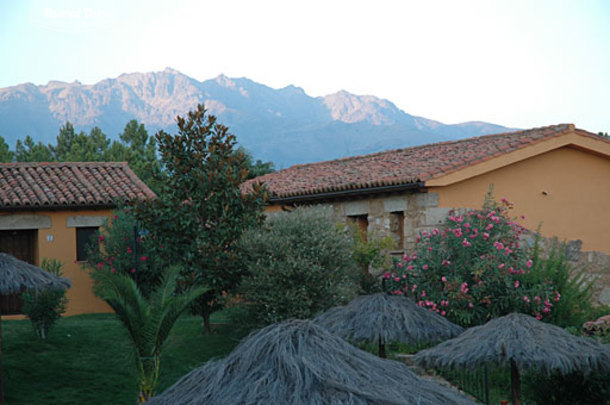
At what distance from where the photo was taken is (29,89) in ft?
510

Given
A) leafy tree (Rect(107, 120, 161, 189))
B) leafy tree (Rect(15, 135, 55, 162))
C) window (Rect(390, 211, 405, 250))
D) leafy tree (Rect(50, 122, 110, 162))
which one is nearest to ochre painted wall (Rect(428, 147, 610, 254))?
window (Rect(390, 211, 405, 250))

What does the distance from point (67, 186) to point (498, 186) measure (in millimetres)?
11546

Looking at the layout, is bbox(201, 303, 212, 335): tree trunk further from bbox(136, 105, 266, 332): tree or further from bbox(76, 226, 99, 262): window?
bbox(76, 226, 99, 262): window

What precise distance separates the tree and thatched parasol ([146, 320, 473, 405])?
28.5 ft

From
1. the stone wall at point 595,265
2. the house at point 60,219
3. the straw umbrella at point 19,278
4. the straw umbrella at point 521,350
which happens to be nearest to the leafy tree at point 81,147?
the house at point 60,219

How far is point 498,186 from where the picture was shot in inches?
566

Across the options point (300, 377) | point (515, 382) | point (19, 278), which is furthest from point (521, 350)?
point (19, 278)

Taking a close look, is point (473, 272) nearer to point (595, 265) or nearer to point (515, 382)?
point (515, 382)

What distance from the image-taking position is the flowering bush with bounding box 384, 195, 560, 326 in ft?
38.7

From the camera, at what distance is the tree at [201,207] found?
42.1 feet

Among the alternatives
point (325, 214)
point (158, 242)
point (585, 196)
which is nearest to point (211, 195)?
point (158, 242)

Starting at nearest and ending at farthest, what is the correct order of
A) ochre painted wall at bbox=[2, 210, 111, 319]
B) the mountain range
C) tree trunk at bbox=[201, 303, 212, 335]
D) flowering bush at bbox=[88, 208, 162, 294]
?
tree trunk at bbox=[201, 303, 212, 335], flowering bush at bbox=[88, 208, 162, 294], ochre painted wall at bbox=[2, 210, 111, 319], the mountain range

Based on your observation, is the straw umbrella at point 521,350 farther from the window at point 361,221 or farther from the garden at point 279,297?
the window at point 361,221

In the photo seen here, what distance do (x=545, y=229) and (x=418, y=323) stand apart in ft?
23.5
